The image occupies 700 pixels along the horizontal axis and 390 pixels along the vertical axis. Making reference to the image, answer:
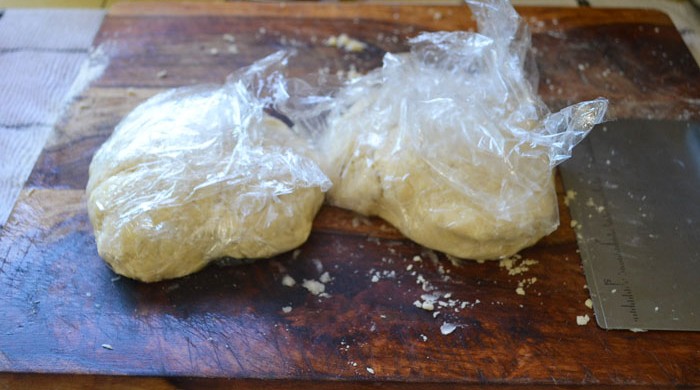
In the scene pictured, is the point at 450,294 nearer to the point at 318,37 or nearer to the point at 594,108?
the point at 594,108

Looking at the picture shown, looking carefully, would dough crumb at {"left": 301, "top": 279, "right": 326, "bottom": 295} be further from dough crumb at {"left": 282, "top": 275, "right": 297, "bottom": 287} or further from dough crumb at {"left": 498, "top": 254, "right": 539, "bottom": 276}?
dough crumb at {"left": 498, "top": 254, "right": 539, "bottom": 276}

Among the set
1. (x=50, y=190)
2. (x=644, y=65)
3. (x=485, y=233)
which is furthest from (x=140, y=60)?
(x=644, y=65)

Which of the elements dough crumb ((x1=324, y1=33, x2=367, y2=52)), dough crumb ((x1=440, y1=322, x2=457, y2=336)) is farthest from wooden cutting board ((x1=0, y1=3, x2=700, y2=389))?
dough crumb ((x1=324, y1=33, x2=367, y2=52))

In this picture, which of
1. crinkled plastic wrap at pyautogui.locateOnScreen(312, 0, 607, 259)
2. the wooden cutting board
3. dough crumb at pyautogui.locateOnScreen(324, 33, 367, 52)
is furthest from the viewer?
dough crumb at pyautogui.locateOnScreen(324, 33, 367, 52)

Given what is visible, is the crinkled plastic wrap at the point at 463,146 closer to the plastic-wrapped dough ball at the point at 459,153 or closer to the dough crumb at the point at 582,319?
the plastic-wrapped dough ball at the point at 459,153

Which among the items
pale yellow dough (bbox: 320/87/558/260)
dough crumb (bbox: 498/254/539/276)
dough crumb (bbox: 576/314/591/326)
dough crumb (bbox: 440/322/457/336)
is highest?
pale yellow dough (bbox: 320/87/558/260)

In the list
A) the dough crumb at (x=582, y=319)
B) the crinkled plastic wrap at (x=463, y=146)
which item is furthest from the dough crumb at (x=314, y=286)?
the dough crumb at (x=582, y=319)
